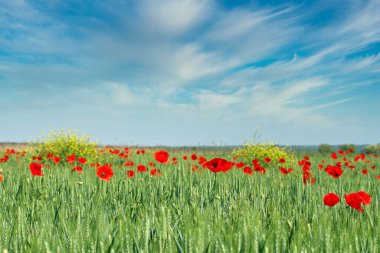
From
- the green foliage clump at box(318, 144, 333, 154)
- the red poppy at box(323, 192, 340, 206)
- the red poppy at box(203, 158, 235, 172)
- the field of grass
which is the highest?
the green foliage clump at box(318, 144, 333, 154)

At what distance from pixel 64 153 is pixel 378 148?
24.9m

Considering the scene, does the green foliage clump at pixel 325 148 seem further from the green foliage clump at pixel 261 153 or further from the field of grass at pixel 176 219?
the field of grass at pixel 176 219

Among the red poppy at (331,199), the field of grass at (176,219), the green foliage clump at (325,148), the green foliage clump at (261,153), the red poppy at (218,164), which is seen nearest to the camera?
the field of grass at (176,219)

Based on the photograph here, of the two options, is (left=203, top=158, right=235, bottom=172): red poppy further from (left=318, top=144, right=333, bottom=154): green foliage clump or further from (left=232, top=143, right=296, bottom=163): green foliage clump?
(left=318, top=144, right=333, bottom=154): green foliage clump

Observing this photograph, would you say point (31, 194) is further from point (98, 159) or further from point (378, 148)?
point (378, 148)

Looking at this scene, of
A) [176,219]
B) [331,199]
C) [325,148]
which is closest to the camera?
[176,219]

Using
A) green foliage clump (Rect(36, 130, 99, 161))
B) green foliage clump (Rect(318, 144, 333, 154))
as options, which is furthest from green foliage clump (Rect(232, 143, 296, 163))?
green foliage clump (Rect(318, 144, 333, 154))

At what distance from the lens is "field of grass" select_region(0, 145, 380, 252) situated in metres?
2.13

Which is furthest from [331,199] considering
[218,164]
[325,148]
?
[325,148]

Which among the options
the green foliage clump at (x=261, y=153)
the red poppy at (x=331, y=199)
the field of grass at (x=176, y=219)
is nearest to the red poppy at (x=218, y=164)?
the field of grass at (x=176, y=219)

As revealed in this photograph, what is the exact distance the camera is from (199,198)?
4047 mm

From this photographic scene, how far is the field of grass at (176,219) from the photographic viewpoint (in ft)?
7.00

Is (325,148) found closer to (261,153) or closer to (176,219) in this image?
(261,153)

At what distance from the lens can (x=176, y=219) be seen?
2.93m
